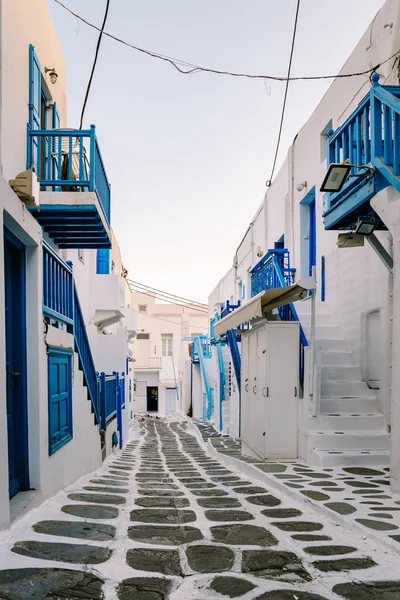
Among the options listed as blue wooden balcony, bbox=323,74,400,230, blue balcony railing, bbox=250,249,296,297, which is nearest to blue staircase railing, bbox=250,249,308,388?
blue balcony railing, bbox=250,249,296,297

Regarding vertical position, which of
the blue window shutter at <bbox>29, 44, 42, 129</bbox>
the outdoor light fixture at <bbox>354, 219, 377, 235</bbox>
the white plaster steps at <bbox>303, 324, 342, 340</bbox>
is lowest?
the white plaster steps at <bbox>303, 324, 342, 340</bbox>

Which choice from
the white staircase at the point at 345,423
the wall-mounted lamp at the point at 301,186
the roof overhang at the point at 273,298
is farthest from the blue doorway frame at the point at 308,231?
the roof overhang at the point at 273,298

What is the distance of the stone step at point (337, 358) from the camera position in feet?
27.4

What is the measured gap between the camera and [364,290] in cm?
820

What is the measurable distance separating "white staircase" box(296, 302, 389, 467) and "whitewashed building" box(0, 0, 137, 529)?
10.3 feet

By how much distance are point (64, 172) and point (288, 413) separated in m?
5.39

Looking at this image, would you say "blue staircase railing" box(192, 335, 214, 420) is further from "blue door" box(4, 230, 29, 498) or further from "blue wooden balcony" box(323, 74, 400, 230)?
"blue door" box(4, 230, 29, 498)

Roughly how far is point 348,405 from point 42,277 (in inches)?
188

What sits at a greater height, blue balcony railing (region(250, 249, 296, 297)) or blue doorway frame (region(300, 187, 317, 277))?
blue doorway frame (region(300, 187, 317, 277))

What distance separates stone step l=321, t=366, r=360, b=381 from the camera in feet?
26.3

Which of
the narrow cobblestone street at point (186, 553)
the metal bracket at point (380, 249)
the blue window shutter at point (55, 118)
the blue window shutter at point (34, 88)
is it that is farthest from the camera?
the blue window shutter at point (55, 118)

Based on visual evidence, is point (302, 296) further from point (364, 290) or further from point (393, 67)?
point (393, 67)

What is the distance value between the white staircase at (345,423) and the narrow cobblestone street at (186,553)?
199 cm

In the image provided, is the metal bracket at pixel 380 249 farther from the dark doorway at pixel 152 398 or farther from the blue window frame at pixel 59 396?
the dark doorway at pixel 152 398
